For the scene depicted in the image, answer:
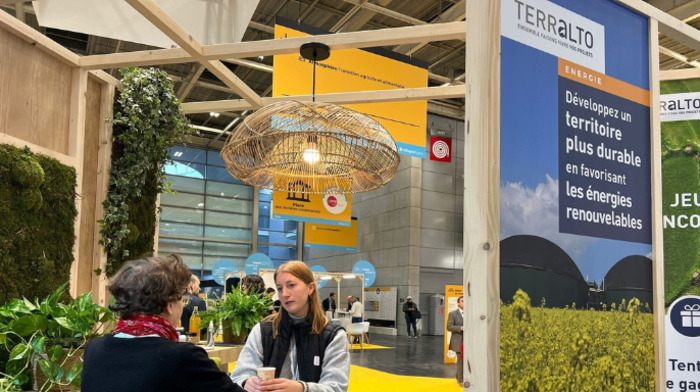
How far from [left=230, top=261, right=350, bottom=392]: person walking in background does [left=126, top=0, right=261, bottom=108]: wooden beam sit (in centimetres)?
201

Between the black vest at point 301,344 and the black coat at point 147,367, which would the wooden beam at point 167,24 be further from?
the black coat at point 147,367

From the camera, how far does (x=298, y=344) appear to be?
99.2 inches

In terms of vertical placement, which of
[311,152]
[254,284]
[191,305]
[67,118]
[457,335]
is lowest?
[457,335]

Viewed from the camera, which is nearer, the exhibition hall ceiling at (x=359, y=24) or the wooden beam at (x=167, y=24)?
the wooden beam at (x=167, y=24)

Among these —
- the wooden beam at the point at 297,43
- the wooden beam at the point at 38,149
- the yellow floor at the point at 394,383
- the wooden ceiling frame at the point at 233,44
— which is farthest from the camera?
the yellow floor at the point at 394,383

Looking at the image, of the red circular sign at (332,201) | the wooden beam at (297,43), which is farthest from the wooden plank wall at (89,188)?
the red circular sign at (332,201)

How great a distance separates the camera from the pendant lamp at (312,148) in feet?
12.5

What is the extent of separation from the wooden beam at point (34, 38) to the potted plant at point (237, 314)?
85.1 inches

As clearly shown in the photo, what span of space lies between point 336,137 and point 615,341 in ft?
7.30

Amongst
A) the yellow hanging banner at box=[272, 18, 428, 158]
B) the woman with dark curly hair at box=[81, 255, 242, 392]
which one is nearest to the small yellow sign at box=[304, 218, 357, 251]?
the yellow hanging banner at box=[272, 18, 428, 158]

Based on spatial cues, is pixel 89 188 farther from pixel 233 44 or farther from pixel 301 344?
pixel 301 344

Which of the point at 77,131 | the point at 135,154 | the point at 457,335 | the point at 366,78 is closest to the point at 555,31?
the point at 77,131

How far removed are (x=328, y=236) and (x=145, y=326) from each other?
648 inches

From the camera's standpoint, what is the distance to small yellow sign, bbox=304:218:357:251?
17375 mm
